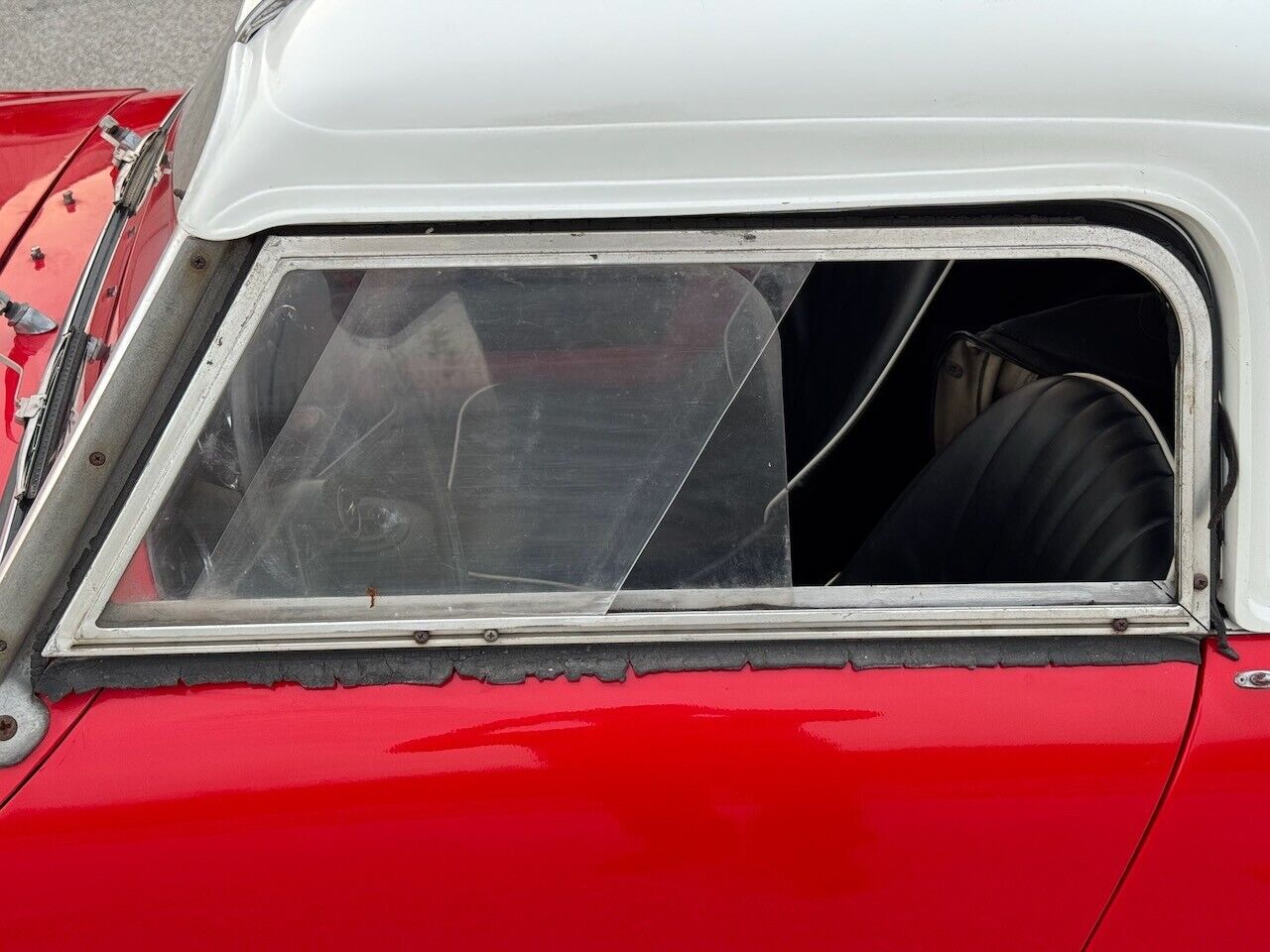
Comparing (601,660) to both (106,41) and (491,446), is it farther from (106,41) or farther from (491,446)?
(106,41)

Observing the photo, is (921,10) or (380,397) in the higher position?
(921,10)

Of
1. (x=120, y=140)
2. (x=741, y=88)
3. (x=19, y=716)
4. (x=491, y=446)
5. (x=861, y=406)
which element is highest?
(x=741, y=88)

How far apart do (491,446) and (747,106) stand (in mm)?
498

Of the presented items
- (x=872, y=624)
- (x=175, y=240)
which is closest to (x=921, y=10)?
(x=872, y=624)

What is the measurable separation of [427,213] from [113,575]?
A: 567 mm

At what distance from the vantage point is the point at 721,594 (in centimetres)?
140

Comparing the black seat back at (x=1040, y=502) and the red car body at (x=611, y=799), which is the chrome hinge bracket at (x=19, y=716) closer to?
the red car body at (x=611, y=799)

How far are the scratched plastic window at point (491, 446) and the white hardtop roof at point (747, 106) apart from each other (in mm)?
116

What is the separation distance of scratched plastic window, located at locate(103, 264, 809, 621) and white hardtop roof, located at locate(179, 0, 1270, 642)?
12 centimetres

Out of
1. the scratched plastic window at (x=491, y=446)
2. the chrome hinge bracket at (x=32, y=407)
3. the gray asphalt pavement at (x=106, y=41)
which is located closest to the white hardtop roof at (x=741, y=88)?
the scratched plastic window at (x=491, y=446)

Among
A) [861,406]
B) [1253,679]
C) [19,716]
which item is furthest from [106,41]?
[1253,679]

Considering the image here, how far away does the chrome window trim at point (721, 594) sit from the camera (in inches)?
48.8

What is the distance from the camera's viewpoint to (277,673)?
53.1 inches

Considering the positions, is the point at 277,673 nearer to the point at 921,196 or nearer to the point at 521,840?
the point at 521,840
